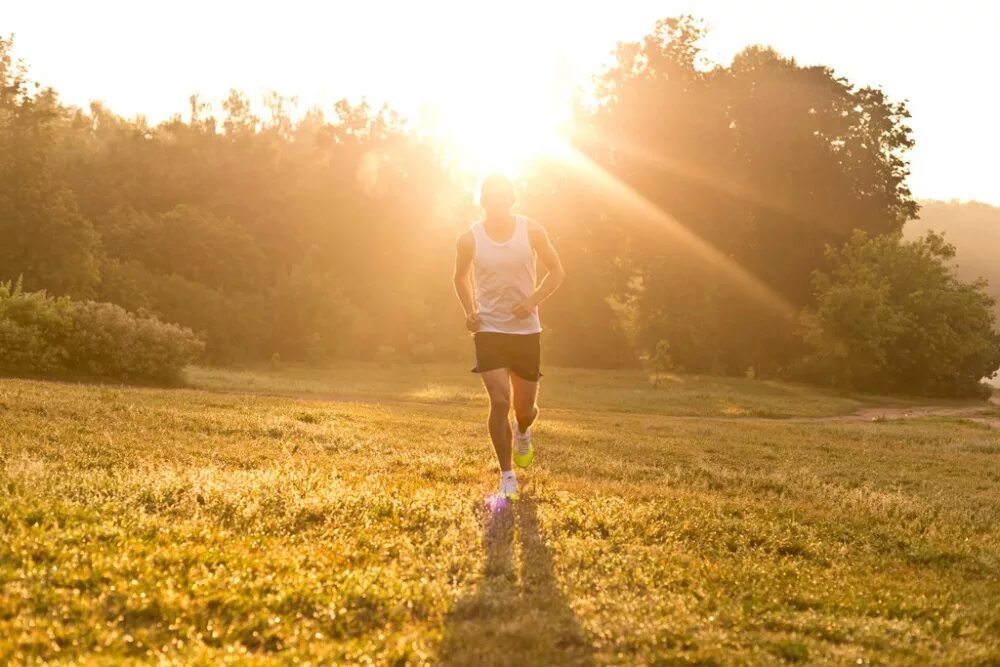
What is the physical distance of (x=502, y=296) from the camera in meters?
8.09

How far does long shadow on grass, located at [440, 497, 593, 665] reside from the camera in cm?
440

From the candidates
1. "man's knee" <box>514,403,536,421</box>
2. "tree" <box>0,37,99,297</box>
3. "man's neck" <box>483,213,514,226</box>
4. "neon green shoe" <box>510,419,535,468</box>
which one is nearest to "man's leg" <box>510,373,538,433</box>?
"man's knee" <box>514,403,536,421</box>

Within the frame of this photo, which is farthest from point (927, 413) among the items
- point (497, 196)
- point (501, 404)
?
point (497, 196)

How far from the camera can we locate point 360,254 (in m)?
60.5

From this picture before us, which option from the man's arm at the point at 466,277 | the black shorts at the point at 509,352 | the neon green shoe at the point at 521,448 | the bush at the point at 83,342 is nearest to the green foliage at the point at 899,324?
the bush at the point at 83,342

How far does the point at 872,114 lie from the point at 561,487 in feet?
156

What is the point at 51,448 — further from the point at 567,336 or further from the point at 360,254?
the point at 360,254

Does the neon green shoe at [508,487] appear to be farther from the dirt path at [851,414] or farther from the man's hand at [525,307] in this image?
the dirt path at [851,414]

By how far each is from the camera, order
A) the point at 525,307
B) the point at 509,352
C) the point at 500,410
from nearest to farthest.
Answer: the point at 525,307, the point at 500,410, the point at 509,352

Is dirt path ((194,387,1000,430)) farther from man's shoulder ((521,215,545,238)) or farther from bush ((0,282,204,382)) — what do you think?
man's shoulder ((521,215,545,238))

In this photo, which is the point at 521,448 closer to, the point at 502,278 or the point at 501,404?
the point at 501,404

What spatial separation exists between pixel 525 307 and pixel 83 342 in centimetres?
1709

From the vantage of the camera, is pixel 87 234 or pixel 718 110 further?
pixel 718 110

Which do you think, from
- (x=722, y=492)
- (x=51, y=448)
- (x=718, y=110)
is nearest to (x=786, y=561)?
(x=722, y=492)
